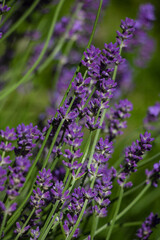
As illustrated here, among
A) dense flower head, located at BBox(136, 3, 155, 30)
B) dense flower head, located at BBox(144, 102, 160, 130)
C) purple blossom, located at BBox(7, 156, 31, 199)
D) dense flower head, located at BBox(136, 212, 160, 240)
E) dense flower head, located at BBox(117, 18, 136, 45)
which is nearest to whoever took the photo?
purple blossom, located at BBox(7, 156, 31, 199)

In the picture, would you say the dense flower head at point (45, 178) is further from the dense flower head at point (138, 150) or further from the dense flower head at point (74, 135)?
the dense flower head at point (138, 150)

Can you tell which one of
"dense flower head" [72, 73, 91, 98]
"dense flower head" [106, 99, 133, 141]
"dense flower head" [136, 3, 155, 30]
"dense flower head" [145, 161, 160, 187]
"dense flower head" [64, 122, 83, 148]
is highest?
"dense flower head" [136, 3, 155, 30]

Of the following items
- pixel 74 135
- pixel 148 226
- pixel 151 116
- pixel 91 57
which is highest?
pixel 151 116

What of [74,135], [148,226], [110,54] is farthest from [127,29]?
[148,226]

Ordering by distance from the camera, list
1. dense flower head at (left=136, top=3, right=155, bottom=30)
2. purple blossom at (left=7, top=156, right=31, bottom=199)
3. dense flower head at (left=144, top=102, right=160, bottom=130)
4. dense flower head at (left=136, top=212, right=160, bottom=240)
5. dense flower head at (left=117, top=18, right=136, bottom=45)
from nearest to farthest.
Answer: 1. purple blossom at (left=7, top=156, right=31, bottom=199)
2. dense flower head at (left=117, top=18, right=136, bottom=45)
3. dense flower head at (left=136, top=212, right=160, bottom=240)
4. dense flower head at (left=144, top=102, right=160, bottom=130)
5. dense flower head at (left=136, top=3, right=155, bottom=30)

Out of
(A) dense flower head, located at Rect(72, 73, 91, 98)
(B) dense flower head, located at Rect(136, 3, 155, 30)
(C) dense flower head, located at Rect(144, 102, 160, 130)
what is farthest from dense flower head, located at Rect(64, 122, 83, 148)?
(B) dense flower head, located at Rect(136, 3, 155, 30)

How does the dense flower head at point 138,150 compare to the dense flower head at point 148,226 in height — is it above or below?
above

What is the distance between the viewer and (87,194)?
1.72 ft

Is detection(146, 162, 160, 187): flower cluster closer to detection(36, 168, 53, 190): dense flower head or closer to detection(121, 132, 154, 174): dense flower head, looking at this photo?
detection(121, 132, 154, 174): dense flower head

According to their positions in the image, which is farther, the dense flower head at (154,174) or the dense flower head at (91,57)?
the dense flower head at (154,174)

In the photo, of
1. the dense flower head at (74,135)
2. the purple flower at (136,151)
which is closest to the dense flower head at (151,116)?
the purple flower at (136,151)

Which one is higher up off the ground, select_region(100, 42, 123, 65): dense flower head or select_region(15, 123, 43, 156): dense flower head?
select_region(100, 42, 123, 65): dense flower head

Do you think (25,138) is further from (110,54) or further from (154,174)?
(154,174)

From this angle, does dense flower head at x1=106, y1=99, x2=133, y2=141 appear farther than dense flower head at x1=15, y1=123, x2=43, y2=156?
Yes
